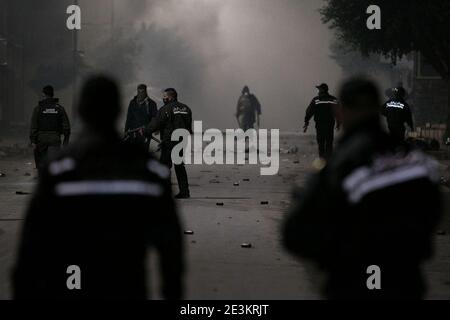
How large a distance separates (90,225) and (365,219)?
988 millimetres

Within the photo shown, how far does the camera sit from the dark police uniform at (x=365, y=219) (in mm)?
4523

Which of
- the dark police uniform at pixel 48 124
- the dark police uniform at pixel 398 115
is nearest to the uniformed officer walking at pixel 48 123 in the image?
the dark police uniform at pixel 48 124

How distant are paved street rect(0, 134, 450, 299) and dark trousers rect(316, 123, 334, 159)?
77cm

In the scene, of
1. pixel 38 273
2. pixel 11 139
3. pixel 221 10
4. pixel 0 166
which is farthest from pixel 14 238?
pixel 221 10

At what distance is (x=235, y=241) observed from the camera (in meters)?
13.0

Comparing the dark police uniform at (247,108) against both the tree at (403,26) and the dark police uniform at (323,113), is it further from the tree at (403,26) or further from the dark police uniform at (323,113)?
the dark police uniform at (323,113)

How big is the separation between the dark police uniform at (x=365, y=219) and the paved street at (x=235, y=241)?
4.49m

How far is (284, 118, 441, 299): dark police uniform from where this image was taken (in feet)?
14.8

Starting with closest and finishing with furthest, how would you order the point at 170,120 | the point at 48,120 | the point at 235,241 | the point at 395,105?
the point at 235,241, the point at 170,120, the point at 48,120, the point at 395,105

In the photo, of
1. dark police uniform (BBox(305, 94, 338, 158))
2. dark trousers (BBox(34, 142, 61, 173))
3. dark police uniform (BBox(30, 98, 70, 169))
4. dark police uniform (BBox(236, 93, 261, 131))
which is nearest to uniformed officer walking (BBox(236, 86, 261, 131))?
dark police uniform (BBox(236, 93, 261, 131))

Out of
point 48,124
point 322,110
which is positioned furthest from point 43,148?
point 322,110

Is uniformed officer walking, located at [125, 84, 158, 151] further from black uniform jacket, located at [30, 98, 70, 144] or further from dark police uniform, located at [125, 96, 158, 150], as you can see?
black uniform jacket, located at [30, 98, 70, 144]

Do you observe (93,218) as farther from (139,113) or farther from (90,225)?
(139,113)
